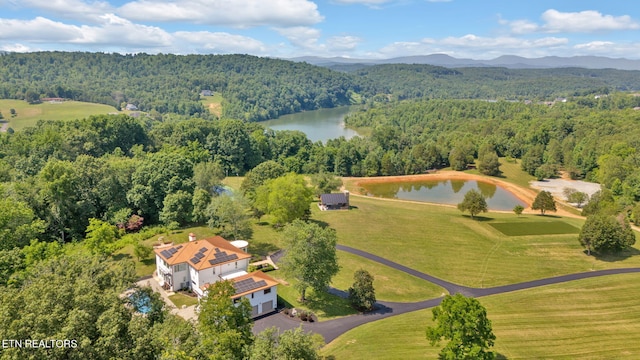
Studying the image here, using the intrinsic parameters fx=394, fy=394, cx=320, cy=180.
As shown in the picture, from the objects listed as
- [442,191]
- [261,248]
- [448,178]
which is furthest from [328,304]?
[448,178]

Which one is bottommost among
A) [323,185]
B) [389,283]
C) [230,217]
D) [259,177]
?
[389,283]

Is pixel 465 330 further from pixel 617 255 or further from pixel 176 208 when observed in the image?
pixel 176 208

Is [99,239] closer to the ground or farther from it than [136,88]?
closer to the ground

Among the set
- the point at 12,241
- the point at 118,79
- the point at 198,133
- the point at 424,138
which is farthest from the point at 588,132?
the point at 118,79

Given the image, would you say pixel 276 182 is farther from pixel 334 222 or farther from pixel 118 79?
pixel 118 79

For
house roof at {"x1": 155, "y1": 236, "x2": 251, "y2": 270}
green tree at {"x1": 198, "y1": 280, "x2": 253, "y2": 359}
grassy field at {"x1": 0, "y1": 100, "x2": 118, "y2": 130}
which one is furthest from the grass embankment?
green tree at {"x1": 198, "y1": 280, "x2": 253, "y2": 359}

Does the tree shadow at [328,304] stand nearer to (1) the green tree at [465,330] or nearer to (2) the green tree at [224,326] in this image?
(1) the green tree at [465,330]
